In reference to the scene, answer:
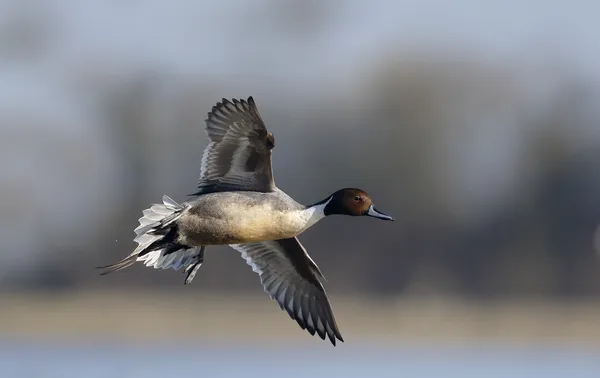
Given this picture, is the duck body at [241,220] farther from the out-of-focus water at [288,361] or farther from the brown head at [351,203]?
the out-of-focus water at [288,361]

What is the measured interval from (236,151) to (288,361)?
7757 mm

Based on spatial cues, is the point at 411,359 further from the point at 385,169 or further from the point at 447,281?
the point at 385,169

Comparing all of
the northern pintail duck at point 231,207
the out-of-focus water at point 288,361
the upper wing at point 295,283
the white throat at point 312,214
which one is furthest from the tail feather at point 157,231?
the out-of-focus water at point 288,361

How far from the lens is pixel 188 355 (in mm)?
16594

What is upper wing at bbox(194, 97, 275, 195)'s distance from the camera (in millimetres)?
9203

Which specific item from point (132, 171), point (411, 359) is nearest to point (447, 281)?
point (132, 171)

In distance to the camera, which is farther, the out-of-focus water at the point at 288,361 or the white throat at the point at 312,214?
the out-of-focus water at the point at 288,361

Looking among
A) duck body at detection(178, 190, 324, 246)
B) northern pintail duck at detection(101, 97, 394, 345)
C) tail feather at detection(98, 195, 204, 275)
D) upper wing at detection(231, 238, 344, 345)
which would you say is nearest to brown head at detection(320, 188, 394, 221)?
northern pintail duck at detection(101, 97, 394, 345)

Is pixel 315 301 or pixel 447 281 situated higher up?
pixel 315 301

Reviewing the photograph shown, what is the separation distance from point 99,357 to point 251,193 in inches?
295

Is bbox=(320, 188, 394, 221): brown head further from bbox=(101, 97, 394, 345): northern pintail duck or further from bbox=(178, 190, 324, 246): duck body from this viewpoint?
bbox=(178, 190, 324, 246): duck body

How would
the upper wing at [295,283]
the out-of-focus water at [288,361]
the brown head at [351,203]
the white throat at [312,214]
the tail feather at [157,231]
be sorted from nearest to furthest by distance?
the tail feather at [157,231]
the white throat at [312,214]
the brown head at [351,203]
the upper wing at [295,283]
the out-of-focus water at [288,361]

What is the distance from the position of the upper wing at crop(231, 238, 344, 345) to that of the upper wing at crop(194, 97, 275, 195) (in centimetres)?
74

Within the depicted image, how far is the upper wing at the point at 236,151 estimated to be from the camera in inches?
362
